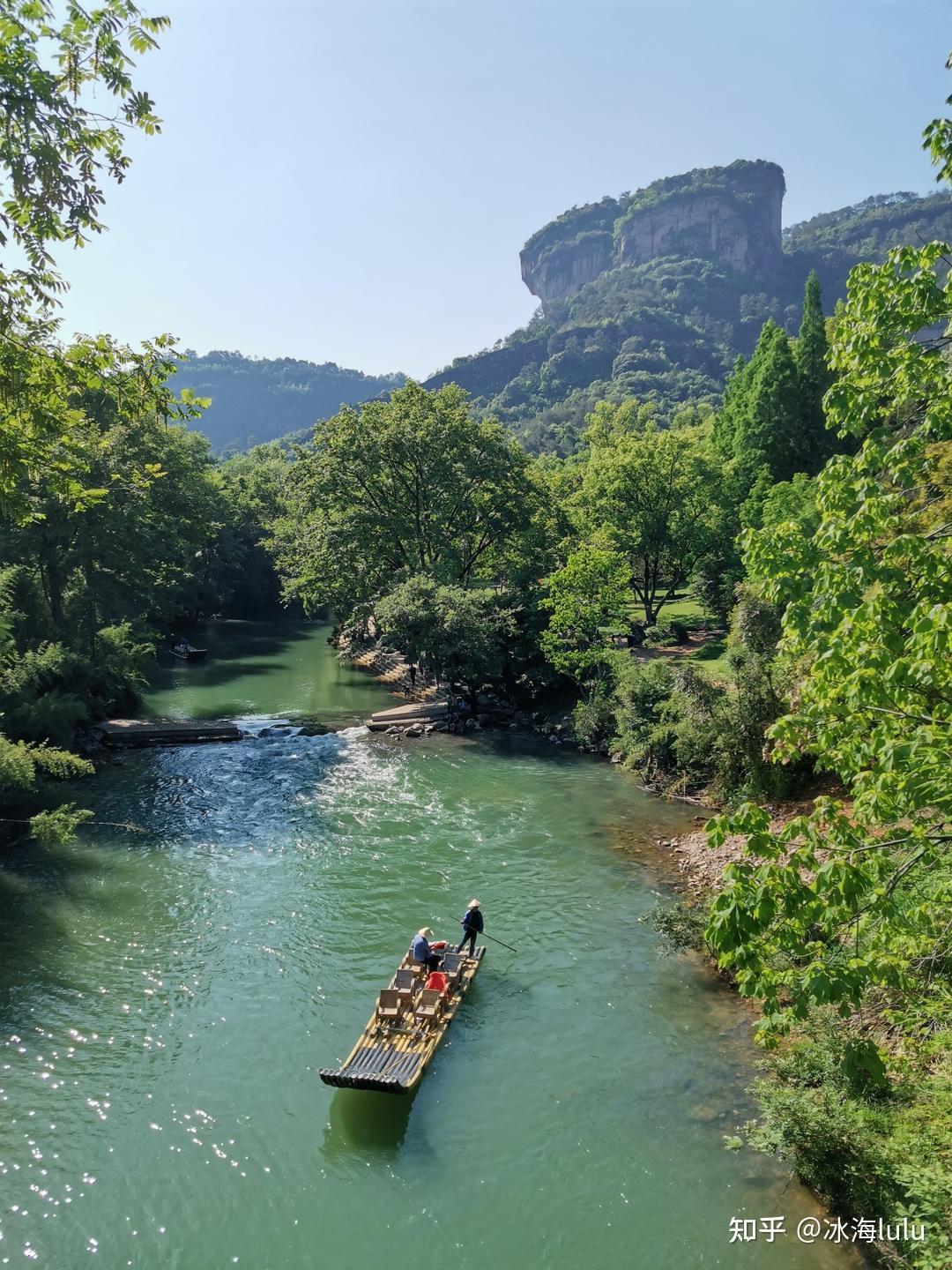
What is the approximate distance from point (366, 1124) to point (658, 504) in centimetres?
3738

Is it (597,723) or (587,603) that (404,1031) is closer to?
(597,723)

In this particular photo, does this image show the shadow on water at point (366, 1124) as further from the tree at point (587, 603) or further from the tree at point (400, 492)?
the tree at point (400, 492)

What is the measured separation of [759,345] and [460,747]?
42773 millimetres

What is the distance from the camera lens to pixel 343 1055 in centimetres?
1372

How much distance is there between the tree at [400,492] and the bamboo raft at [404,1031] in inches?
1100

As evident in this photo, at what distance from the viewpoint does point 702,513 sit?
44.2 metres

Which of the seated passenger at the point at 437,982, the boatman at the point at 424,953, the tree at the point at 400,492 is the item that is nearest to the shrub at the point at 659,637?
the tree at the point at 400,492

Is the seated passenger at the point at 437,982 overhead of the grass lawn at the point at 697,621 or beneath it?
beneath

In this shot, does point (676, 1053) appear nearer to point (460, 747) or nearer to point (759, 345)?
point (460, 747)

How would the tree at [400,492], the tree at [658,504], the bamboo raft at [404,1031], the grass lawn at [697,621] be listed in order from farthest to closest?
the tree at [658,504]
the tree at [400,492]
the grass lawn at [697,621]
the bamboo raft at [404,1031]

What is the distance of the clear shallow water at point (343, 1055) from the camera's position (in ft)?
34.2

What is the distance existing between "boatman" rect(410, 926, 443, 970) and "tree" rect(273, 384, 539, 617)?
89.8 feet

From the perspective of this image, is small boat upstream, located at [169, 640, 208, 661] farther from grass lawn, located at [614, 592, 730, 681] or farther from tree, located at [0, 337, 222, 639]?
grass lawn, located at [614, 592, 730, 681]

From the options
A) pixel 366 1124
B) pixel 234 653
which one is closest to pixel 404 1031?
pixel 366 1124
